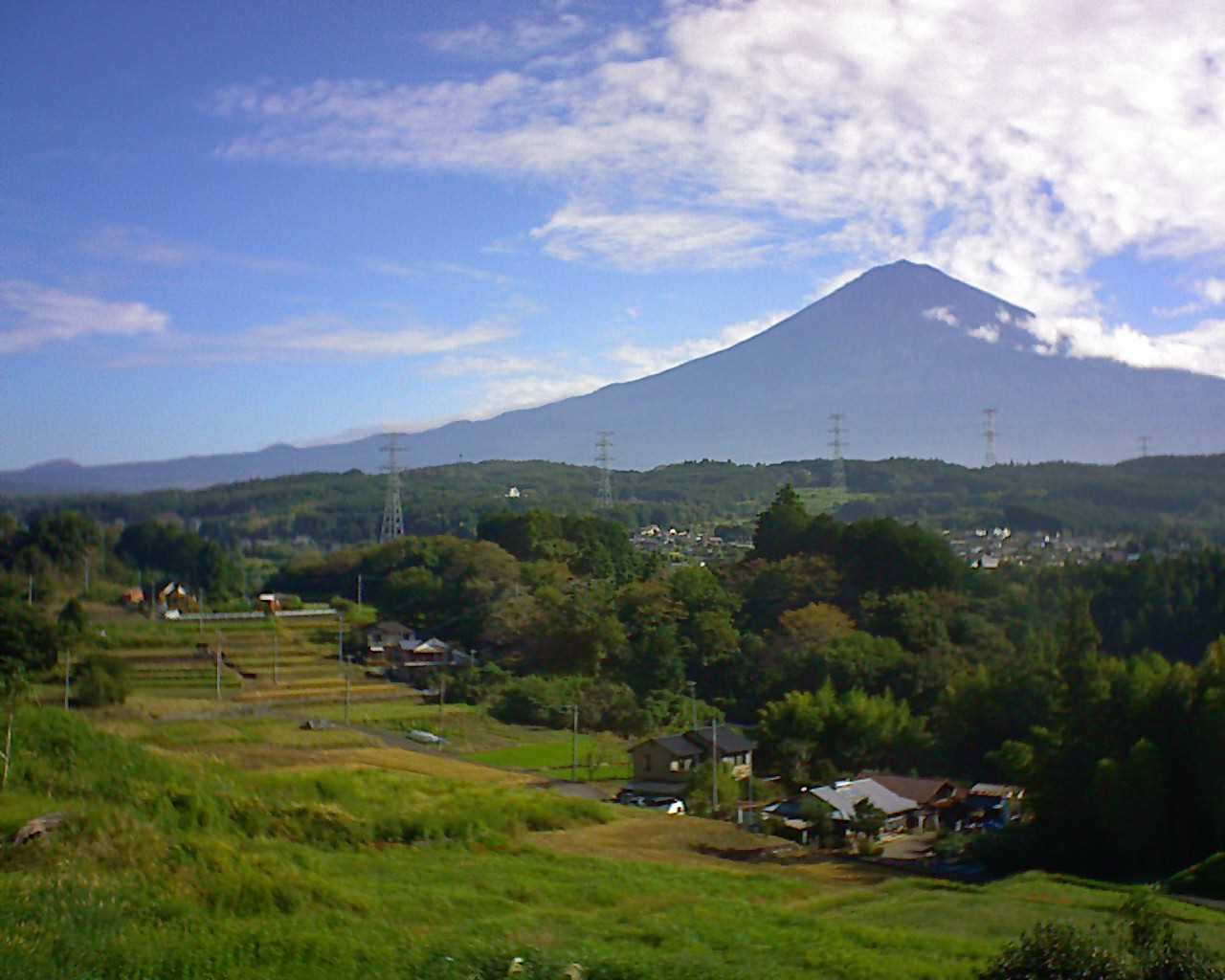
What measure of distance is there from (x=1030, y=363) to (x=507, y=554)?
146 ft

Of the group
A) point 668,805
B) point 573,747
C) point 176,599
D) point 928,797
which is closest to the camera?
point 928,797

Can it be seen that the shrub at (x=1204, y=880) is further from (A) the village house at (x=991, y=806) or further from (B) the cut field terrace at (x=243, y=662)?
(B) the cut field terrace at (x=243, y=662)

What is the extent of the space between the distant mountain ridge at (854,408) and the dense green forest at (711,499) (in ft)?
15.6

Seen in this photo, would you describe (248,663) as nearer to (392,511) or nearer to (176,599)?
(176,599)

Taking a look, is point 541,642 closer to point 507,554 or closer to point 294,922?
point 507,554

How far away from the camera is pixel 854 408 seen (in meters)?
72.5

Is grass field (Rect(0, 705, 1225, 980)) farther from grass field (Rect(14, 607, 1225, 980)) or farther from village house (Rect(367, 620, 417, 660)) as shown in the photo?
village house (Rect(367, 620, 417, 660))

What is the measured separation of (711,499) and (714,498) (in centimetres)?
16

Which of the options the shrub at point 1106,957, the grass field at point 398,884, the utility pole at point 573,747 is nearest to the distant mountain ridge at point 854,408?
the utility pole at point 573,747

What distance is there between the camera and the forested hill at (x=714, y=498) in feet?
86.2

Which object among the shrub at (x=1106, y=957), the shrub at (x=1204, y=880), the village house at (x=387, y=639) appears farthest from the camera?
the village house at (x=387, y=639)

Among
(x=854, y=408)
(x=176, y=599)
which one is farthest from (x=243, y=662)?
(x=854, y=408)

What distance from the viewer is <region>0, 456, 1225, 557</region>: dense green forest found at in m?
26.2

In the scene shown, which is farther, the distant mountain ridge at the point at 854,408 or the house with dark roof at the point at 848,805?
the distant mountain ridge at the point at 854,408
